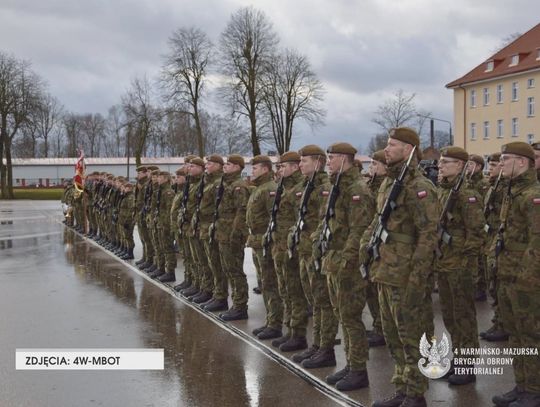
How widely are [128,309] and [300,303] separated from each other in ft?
11.1

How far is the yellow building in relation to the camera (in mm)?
53250

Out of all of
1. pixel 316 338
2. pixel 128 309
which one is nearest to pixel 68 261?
pixel 128 309

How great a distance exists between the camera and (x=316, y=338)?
6.70 meters

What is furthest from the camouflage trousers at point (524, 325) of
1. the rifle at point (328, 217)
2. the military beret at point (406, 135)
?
the rifle at point (328, 217)

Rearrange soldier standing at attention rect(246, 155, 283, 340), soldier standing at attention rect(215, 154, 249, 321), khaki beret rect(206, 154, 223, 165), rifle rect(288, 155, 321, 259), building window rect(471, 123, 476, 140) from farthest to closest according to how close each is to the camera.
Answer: building window rect(471, 123, 476, 140), khaki beret rect(206, 154, 223, 165), soldier standing at attention rect(215, 154, 249, 321), soldier standing at attention rect(246, 155, 283, 340), rifle rect(288, 155, 321, 259)

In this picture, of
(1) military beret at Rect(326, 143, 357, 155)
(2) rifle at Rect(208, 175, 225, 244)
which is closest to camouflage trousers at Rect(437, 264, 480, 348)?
(1) military beret at Rect(326, 143, 357, 155)

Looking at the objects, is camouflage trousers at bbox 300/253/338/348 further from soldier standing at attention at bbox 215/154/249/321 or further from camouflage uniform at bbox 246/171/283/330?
soldier standing at attention at bbox 215/154/249/321

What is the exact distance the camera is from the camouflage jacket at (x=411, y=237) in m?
5.03

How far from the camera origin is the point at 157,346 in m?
7.48

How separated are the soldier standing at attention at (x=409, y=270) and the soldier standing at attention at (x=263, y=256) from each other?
2.62 meters

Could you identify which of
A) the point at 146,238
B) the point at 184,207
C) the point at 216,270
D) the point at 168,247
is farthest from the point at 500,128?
the point at 216,270

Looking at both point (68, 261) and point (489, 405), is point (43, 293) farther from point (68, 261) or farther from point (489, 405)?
point (489, 405)

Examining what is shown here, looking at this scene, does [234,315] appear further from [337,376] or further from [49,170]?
[49,170]

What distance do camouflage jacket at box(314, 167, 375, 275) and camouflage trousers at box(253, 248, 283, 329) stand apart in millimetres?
1904
